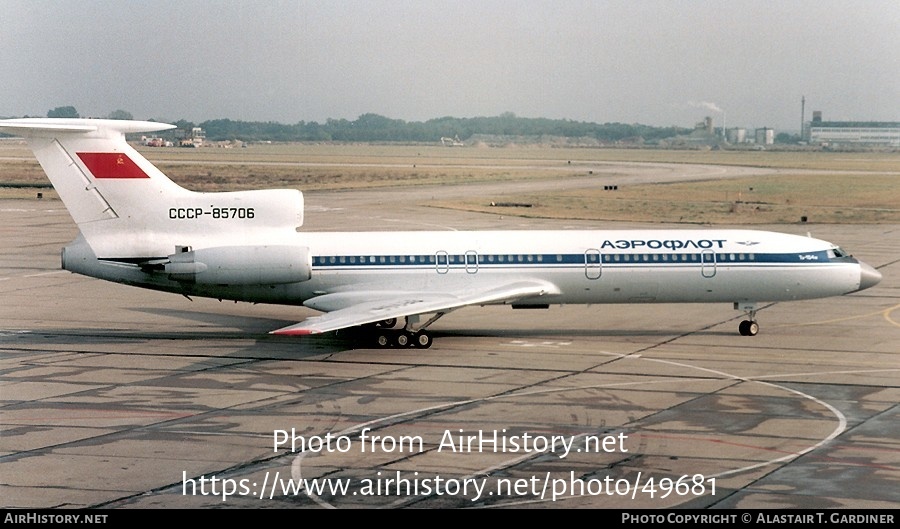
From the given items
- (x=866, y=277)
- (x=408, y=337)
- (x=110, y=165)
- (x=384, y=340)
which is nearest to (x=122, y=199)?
(x=110, y=165)

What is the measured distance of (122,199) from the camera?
3166 cm

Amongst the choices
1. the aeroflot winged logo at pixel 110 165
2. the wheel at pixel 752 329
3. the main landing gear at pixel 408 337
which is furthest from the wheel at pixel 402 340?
the wheel at pixel 752 329

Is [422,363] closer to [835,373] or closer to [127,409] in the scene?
[127,409]

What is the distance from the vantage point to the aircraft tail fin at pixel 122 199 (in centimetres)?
3144

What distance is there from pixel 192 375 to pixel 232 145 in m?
67.1

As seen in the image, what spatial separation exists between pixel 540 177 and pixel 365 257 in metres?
81.7

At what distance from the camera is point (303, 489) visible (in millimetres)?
18375

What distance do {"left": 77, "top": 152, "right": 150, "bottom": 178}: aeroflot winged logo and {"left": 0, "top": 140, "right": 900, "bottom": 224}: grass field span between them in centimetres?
3018

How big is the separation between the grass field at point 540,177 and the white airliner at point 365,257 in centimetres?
3026

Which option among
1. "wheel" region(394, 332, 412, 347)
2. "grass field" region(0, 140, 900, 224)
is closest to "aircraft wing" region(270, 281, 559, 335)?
"wheel" region(394, 332, 412, 347)

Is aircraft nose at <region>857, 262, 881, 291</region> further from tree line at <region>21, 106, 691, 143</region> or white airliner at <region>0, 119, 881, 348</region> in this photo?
tree line at <region>21, 106, 691, 143</region>

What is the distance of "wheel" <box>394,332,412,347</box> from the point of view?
31.6 m

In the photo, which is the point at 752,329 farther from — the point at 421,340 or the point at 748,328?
the point at 421,340
